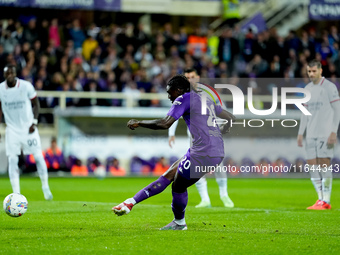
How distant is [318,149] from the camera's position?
12062 millimetres

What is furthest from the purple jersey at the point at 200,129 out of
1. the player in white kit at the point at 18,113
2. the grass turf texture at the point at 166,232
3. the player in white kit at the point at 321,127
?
the player in white kit at the point at 18,113

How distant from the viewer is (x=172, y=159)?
22.5m

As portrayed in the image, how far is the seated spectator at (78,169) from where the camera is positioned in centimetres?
2127

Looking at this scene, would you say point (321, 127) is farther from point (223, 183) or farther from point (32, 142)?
point (32, 142)

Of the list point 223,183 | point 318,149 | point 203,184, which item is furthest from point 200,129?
point 318,149

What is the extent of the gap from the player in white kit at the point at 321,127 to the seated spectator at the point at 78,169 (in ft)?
35.0

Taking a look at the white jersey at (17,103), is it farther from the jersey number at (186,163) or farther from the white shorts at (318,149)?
the jersey number at (186,163)

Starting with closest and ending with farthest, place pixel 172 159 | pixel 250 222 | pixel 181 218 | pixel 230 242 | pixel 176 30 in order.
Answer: pixel 230 242, pixel 181 218, pixel 250 222, pixel 172 159, pixel 176 30

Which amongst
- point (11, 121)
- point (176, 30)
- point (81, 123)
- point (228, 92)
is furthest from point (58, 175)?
point (176, 30)

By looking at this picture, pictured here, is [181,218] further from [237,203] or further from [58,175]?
[58,175]

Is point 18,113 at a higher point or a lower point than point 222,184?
higher

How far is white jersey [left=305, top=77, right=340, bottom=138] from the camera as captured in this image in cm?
1198

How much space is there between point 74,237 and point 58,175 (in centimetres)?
1374

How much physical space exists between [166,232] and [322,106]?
5.24m
